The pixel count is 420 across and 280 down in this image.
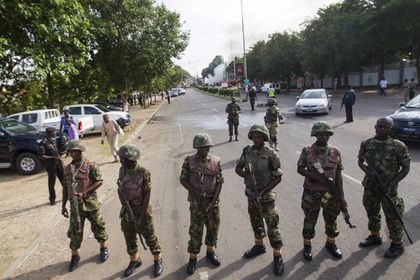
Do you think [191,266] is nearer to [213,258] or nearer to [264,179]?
[213,258]

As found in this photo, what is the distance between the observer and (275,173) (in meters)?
4.20

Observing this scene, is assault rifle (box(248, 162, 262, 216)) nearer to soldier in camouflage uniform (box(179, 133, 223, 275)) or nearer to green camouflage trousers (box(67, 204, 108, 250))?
soldier in camouflage uniform (box(179, 133, 223, 275))

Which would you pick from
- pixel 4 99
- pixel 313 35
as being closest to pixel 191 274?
pixel 4 99

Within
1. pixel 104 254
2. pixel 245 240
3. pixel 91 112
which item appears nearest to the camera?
pixel 104 254

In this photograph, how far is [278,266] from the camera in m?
4.22

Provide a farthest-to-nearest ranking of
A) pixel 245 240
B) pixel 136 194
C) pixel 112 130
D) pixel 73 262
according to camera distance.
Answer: pixel 112 130
pixel 245 240
pixel 73 262
pixel 136 194

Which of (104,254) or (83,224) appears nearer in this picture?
(83,224)

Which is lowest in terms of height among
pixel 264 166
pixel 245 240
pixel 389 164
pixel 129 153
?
pixel 245 240

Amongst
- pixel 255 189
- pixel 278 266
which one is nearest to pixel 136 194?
pixel 255 189

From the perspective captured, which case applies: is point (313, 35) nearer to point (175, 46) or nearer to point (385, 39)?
point (385, 39)

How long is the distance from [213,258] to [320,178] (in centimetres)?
164

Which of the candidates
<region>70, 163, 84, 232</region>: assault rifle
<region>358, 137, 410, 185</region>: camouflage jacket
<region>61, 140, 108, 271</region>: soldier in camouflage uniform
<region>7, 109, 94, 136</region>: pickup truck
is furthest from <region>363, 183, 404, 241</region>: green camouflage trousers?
<region>7, 109, 94, 136</region>: pickup truck

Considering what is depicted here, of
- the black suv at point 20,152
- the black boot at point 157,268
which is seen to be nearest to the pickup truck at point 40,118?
the black suv at point 20,152

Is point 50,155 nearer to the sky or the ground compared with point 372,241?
nearer to the sky
